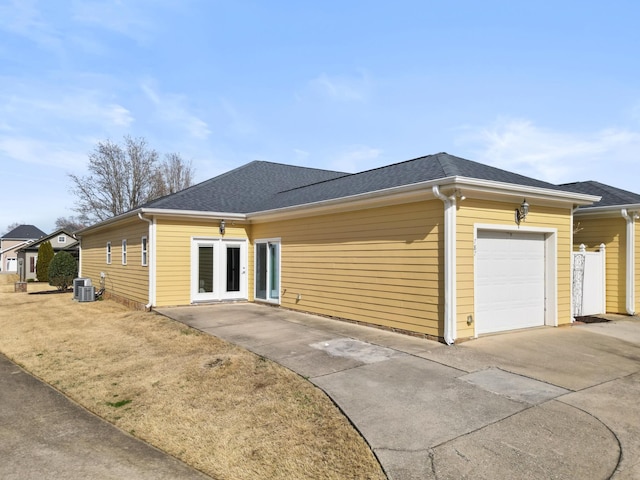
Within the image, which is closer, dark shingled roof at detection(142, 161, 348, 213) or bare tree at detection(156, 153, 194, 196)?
dark shingled roof at detection(142, 161, 348, 213)

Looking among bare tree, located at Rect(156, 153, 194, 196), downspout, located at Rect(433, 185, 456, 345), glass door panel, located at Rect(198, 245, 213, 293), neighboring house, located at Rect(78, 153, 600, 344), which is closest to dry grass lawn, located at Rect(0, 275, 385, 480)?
downspout, located at Rect(433, 185, 456, 345)

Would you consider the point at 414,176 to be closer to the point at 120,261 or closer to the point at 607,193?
the point at 607,193

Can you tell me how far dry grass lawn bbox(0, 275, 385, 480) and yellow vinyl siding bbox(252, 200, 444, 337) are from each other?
3.31 meters

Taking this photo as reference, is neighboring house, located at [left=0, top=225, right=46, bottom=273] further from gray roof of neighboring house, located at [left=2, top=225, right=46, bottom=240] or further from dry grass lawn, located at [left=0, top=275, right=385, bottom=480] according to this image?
dry grass lawn, located at [left=0, top=275, right=385, bottom=480]

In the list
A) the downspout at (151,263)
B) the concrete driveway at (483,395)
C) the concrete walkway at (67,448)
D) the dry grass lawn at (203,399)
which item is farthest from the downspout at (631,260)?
the downspout at (151,263)

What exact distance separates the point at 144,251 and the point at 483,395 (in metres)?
11.5

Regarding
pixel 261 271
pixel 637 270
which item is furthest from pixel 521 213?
pixel 261 271

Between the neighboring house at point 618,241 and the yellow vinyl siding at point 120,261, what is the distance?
1359 centimetres

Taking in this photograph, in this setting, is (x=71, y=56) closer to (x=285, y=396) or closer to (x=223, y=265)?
(x=223, y=265)

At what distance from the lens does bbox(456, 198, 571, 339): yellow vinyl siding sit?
751 cm

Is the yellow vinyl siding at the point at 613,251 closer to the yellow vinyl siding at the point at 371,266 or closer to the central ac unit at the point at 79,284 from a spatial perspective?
the yellow vinyl siding at the point at 371,266

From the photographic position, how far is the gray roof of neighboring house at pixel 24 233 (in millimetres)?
62375

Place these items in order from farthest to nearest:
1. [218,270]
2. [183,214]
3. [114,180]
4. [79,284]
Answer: [114,180] → [79,284] → [218,270] → [183,214]

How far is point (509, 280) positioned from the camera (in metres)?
8.45
